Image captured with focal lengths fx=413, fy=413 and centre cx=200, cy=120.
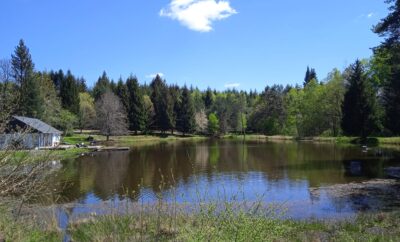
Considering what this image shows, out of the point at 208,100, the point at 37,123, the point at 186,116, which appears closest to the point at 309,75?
the point at 208,100

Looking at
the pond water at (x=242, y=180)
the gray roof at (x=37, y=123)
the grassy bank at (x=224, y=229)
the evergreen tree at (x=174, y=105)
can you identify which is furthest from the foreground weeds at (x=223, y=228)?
the evergreen tree at (x=174, y=105)

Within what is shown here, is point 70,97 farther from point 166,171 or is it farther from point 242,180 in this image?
point 242,180

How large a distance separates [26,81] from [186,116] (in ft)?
149

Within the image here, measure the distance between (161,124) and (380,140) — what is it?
1989 inches

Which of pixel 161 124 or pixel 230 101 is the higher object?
pixel 230 101

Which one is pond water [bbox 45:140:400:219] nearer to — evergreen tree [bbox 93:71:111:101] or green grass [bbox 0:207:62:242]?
green grass [bbox 0:207:62:242]

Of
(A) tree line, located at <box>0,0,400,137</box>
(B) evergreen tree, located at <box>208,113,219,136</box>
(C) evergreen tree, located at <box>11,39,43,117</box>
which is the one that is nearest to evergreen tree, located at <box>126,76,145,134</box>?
(A) tree line, located at <box>0,0,400,137</box>

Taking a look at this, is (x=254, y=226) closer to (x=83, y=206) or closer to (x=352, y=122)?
(x=83, y=206)

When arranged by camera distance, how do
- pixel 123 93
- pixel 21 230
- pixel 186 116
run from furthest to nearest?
1. pixel 186 116
2. pixel 123 93
3. pixel 21 230

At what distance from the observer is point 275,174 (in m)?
30.4

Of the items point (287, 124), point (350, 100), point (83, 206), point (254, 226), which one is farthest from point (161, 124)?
point (254, 226)

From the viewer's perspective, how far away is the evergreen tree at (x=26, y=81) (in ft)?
184

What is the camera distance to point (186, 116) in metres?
97.3

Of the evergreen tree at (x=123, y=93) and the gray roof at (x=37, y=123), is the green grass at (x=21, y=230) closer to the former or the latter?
the gray roof at (x=37, y=123)
